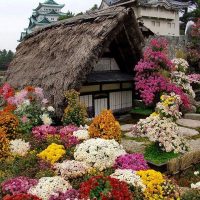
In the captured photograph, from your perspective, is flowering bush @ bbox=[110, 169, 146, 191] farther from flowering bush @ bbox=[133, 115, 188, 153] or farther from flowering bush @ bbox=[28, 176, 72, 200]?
flowering bush @ bbox=[133, 115, 188, 153]

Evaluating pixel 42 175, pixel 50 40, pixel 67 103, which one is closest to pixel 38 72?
pixel 50 40

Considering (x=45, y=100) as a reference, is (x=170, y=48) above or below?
above

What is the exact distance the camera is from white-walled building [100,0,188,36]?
1270 inches

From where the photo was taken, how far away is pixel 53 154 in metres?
8.15

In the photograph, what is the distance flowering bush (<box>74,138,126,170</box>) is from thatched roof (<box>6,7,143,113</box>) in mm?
4363

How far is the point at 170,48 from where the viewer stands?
22.0 m

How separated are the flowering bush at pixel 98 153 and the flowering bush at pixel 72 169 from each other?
8.3 inches

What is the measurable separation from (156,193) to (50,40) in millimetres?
10966

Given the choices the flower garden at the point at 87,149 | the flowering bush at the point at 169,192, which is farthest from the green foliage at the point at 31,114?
the flowering bush at the point at 169,192

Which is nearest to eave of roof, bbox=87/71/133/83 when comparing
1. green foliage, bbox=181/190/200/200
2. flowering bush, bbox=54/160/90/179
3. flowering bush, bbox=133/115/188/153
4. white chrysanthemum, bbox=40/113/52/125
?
white chrysanthemum, bbox=40/113/52/125

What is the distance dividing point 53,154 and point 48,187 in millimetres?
2101

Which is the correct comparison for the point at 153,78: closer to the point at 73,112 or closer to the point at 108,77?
the point at 108,77

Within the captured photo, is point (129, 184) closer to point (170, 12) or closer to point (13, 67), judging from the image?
point (13, 67)

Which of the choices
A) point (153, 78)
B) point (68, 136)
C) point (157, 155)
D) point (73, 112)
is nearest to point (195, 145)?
point (157, 155)
